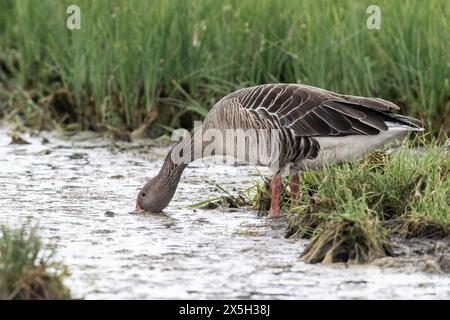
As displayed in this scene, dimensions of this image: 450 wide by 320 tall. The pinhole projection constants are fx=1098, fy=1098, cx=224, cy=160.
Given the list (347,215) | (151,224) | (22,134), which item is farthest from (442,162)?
(22,134)

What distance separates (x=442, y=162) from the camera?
862 cm

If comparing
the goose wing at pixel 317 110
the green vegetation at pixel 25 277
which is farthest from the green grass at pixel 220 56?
the green vegetation at pixel 25 277

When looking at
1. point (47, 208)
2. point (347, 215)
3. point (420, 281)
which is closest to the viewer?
point (420, 281)

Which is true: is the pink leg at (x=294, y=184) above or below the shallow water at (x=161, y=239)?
above

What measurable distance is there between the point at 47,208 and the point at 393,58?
4429 mm

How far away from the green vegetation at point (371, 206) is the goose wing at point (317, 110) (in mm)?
299

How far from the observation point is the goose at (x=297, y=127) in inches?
342

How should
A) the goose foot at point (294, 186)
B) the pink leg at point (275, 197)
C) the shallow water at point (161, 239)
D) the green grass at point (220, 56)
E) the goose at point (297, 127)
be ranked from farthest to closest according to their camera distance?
the green grass at point (220, 56) < the goose foot at point (294, 186) < the pink leg at point (275, 197) < the goose at point (297, 127) < the shallow water at point (161, 239)

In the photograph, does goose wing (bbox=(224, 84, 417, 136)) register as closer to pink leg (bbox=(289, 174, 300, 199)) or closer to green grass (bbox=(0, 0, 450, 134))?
pink leg (bbox=(289, 174, 300, 199))

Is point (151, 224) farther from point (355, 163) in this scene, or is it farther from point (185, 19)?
point (185, 19)

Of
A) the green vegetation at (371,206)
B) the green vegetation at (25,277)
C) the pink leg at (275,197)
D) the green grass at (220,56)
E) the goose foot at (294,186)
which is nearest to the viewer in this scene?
the green vegetation at (25,277)

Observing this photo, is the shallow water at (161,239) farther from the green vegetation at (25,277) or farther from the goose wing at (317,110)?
the goose wing at (317,110)

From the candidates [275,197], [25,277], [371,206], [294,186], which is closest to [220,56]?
[294,186]
